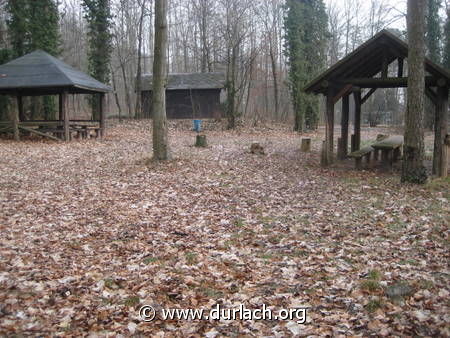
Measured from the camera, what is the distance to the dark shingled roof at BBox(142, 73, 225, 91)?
3170 cm

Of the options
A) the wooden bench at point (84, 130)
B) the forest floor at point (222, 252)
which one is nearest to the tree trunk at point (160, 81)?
the forest floor at point (222, 252)

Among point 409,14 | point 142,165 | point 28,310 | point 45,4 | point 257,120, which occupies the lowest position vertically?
point 28,310

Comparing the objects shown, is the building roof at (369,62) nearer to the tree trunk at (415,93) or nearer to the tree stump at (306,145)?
the tree trunk at (415,93)

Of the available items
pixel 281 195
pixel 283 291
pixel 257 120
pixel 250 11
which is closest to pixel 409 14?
pixel 281 195

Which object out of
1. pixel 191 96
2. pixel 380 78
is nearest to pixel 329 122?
pixel 380 78

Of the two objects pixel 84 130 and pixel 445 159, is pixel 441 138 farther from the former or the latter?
pixel 84 130

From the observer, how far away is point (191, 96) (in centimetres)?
3203

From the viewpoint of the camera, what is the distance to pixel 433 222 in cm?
680

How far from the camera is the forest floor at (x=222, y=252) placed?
12.9 feet

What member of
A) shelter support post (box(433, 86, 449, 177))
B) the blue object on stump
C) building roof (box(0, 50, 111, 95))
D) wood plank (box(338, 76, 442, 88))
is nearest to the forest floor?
shelter support post (box(433, 86, 449, 177))

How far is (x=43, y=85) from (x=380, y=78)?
1444cm

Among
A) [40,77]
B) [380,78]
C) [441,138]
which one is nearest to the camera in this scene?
[441,138]

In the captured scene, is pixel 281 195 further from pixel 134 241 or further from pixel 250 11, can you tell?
pixel 250 11

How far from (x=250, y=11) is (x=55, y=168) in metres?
22.2
